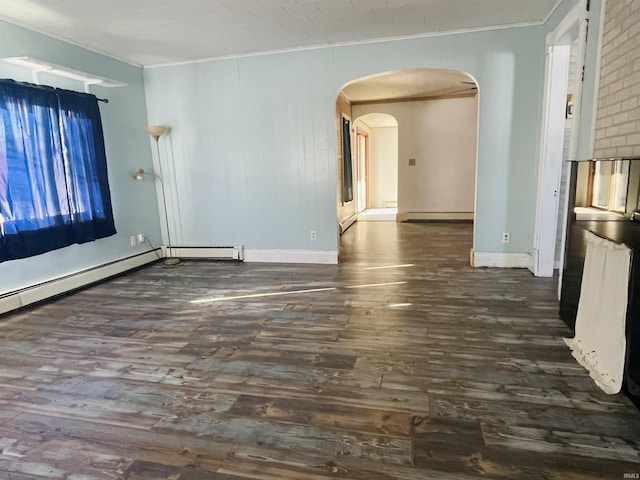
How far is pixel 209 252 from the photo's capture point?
5445 millimetres

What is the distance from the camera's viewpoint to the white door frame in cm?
377

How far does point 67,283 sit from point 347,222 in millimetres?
5221

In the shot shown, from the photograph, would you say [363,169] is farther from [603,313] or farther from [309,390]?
[309,390]

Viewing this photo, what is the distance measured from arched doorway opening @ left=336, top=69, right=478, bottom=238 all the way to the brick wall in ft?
16.5

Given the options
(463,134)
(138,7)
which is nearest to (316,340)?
(138,7)

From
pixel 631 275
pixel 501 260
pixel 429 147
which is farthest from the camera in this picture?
pixel 429 147

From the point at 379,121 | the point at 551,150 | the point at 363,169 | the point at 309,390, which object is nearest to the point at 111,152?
the point at 309,390

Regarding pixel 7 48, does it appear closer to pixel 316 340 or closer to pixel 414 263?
pixel 316 340

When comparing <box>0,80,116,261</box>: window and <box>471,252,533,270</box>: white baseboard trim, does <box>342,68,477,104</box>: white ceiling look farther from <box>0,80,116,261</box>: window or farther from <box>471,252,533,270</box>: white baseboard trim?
<box>0,80,116,261</box>: window

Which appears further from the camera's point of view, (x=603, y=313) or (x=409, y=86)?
(x=409, y=86)

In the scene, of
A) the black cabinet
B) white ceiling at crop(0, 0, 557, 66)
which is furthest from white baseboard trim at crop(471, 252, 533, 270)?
white ceiling at crop(0, 0, 557, 66)

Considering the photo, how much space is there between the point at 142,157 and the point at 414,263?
3890 millimetres

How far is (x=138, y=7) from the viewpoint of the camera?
3.34 meters

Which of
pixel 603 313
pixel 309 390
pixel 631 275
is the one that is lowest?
pixel 309 390
